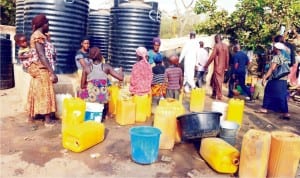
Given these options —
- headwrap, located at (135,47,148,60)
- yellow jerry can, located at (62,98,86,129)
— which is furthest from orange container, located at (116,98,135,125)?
yellow jerry can, located at (62,98,86,129)

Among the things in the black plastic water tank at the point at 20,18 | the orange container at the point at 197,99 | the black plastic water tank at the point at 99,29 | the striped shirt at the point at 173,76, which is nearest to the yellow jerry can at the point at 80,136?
the striped shirt at the point at 173,76

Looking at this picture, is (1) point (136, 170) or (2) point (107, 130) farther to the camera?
(2) point (107, 130)

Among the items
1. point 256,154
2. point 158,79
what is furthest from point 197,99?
point 256,154

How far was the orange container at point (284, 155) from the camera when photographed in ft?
11.8

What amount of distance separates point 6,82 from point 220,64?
622 centimetres

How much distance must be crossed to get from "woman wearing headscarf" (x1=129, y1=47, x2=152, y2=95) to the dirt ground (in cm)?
82

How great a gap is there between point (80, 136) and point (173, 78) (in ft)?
9.42

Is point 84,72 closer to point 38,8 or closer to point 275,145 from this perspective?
point 38,8

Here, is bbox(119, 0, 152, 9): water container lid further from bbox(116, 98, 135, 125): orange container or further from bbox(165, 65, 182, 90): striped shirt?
bbox(116, 98, 135, 125): orange container

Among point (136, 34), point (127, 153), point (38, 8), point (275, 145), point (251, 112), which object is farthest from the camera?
point (136, 34)

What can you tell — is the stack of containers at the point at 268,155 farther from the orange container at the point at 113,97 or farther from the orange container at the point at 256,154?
the orange container at the point at 113,97

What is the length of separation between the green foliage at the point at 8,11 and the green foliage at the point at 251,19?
891cm

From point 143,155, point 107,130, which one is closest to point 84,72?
point 107,130

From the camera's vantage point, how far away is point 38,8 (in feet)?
22.4
